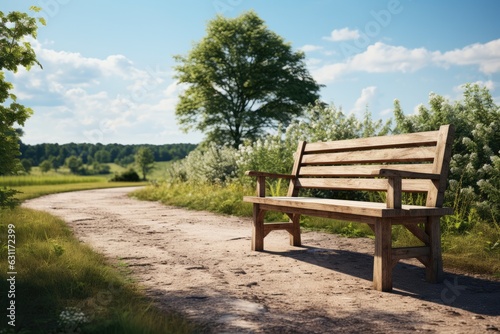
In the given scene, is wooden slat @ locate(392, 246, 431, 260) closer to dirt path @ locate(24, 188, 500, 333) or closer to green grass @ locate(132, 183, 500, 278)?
dirt path @ locate(24, 188, 500, 333)

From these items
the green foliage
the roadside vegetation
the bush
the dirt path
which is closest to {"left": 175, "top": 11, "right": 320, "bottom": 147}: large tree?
the bush

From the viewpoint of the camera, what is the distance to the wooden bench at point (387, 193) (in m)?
4.15

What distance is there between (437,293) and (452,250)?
170 cm

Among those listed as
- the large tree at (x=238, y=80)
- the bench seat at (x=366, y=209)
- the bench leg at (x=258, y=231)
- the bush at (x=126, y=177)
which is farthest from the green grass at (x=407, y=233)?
the bush at (x=126, y=177)

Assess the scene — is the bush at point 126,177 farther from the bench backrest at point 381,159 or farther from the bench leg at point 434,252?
the bench leg at point 434,252

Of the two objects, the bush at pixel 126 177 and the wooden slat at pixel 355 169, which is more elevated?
the wooden slat at pixel 355 169

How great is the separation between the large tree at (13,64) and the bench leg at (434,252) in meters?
4.31

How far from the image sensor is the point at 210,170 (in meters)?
16.1

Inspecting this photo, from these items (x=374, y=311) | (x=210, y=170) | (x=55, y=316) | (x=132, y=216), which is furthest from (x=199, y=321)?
(x=210, y=170)

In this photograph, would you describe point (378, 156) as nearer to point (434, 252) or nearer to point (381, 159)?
point (381, 159)

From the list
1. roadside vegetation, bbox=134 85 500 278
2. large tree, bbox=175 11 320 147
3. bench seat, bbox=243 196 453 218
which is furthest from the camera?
large tree, bbox=175 11 320 147

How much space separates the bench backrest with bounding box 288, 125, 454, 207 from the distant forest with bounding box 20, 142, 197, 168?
5889 centimetres

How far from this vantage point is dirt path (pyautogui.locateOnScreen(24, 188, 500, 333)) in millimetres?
3248

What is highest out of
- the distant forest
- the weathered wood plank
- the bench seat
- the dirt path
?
the distant forest
